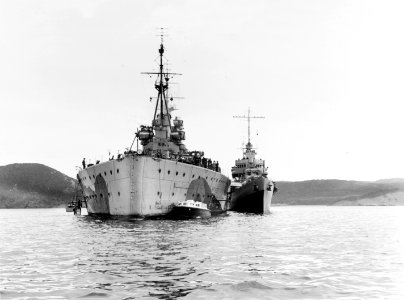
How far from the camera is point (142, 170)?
4334 cm

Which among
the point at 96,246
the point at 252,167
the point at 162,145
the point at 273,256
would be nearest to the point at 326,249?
the point at 273,256

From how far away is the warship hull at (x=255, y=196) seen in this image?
74125 millimetres

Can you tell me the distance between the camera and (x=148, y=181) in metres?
43.6

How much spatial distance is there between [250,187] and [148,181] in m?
35.5

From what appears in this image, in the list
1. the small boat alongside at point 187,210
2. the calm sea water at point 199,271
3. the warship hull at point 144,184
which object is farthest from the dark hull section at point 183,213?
the calm sea water at point 199,271

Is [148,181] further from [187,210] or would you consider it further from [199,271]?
[199,271]

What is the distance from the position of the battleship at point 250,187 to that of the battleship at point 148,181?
19.1 meters

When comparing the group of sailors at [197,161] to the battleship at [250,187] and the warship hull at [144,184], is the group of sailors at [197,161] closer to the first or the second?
the warship hull at [144,184]

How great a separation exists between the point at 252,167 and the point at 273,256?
81.1 metres

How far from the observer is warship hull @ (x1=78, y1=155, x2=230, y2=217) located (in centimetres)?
4347

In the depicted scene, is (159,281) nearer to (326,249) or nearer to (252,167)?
(326,249)

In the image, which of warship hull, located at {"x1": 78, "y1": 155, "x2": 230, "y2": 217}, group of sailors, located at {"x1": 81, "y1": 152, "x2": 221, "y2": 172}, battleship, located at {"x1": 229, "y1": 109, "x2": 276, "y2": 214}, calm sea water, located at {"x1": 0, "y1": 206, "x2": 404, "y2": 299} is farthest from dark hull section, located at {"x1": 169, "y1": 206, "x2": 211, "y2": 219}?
battleship, located at {"x1": 229, "y1": 109, "x2": 276, "y2": 214}

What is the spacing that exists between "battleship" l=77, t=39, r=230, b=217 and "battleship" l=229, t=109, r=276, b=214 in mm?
19122

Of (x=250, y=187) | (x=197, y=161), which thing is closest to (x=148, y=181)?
(x=197, y=161)
